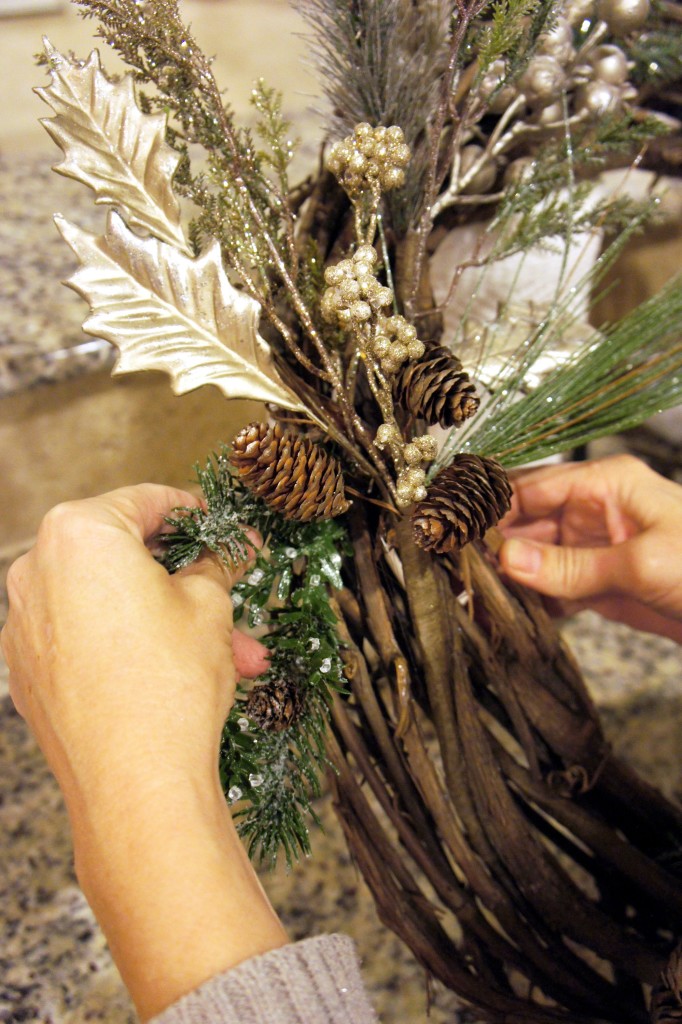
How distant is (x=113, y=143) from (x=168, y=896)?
38cm

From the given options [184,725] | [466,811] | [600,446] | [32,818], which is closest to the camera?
[184,725]

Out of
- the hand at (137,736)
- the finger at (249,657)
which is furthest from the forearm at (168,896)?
the finger at (249,657)

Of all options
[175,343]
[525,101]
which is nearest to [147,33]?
[175,343]

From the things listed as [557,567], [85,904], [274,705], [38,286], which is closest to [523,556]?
[557,567]

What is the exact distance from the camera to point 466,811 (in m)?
0.54

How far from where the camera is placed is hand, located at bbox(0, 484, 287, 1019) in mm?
339

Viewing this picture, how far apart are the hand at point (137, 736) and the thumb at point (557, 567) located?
275 mm

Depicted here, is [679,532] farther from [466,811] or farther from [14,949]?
[14,949]

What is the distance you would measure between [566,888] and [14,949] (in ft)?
1.45

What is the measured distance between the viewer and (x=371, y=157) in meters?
0.40

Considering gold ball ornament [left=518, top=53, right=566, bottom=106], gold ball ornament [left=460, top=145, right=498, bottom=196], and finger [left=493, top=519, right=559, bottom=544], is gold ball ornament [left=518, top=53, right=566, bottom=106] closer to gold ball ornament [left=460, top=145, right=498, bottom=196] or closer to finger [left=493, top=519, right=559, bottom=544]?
gold ball ornament [left=460, top=145, right=498, bottom=196]

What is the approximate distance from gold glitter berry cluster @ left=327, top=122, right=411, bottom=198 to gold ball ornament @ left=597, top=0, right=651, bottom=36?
0.28 meters

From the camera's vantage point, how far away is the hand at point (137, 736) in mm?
339

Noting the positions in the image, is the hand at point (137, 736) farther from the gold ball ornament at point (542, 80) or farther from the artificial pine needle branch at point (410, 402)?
the gold ball ornament at point (542, 80)
